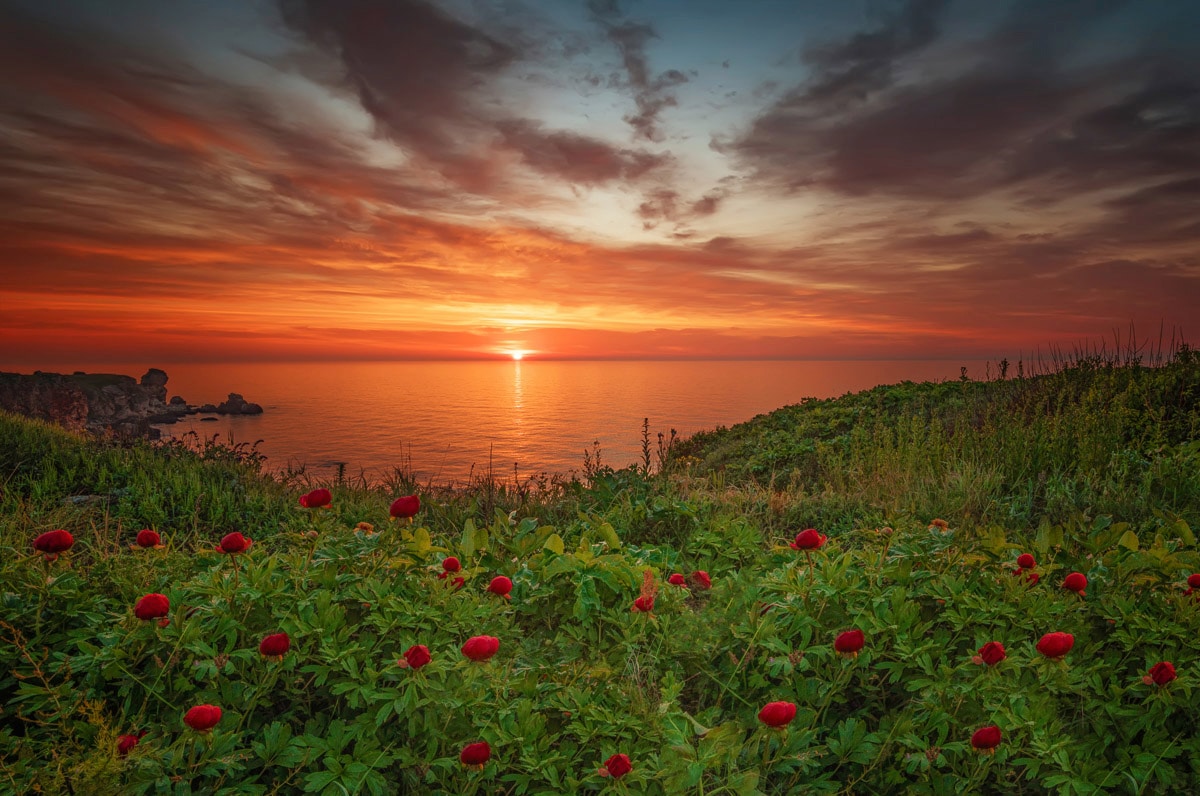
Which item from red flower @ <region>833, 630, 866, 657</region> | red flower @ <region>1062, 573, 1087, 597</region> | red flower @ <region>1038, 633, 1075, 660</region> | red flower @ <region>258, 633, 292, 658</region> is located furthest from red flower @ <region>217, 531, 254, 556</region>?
red flower @ <region>1062, 573, 1087, 597</region>

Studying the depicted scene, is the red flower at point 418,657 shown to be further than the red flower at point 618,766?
Yes

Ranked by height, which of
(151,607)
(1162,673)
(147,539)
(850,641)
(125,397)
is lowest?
(125,397)

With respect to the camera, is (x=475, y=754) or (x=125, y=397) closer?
(x=475, y=754)

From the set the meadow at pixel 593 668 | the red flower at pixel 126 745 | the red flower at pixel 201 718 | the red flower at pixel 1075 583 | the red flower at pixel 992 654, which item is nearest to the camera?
the red flower at pixel 201 718

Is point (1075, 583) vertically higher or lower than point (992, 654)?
higher

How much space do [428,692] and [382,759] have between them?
10.0 inches

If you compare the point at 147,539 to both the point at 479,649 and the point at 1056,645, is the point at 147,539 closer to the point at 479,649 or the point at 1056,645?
the point at 479,649

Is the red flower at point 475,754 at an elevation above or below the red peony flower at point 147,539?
below

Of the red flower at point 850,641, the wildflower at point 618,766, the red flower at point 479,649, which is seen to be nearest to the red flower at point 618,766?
the wildflower at point 618,766

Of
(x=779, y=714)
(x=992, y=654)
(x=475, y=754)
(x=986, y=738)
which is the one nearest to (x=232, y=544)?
(x=475, y=754)

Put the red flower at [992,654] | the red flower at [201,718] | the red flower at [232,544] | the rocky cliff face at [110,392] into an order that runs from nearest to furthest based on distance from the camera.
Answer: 1. the red flower at [201,718]
2. the red flower at [992,654]
3. the red flower at [232,544]
4. the rocky cliff face at [110,392]

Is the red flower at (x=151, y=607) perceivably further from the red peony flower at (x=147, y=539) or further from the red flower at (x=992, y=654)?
the red flower at (x=992, y=654)

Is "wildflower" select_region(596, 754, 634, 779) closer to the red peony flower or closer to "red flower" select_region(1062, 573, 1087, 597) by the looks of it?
"red flower" select_region(1062, 573, 1087, 597)

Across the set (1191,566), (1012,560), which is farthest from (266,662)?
(1191,566)
